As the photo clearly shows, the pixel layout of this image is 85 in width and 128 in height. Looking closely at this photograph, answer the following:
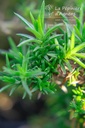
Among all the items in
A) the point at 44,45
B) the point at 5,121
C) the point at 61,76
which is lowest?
the point at 5,121

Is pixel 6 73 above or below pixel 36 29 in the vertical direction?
below

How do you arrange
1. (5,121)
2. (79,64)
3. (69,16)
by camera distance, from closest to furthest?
(79,64), (69,16), (5,121)

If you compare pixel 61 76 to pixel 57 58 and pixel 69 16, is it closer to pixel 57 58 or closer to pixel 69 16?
pixel 57 58

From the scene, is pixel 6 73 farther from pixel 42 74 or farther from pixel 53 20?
pixel 53 20

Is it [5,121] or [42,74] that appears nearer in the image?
[42,74]

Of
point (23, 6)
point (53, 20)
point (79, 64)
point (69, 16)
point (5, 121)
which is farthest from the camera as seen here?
→ point (5, 121)

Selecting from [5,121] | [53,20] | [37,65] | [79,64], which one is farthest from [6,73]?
[5,121]
